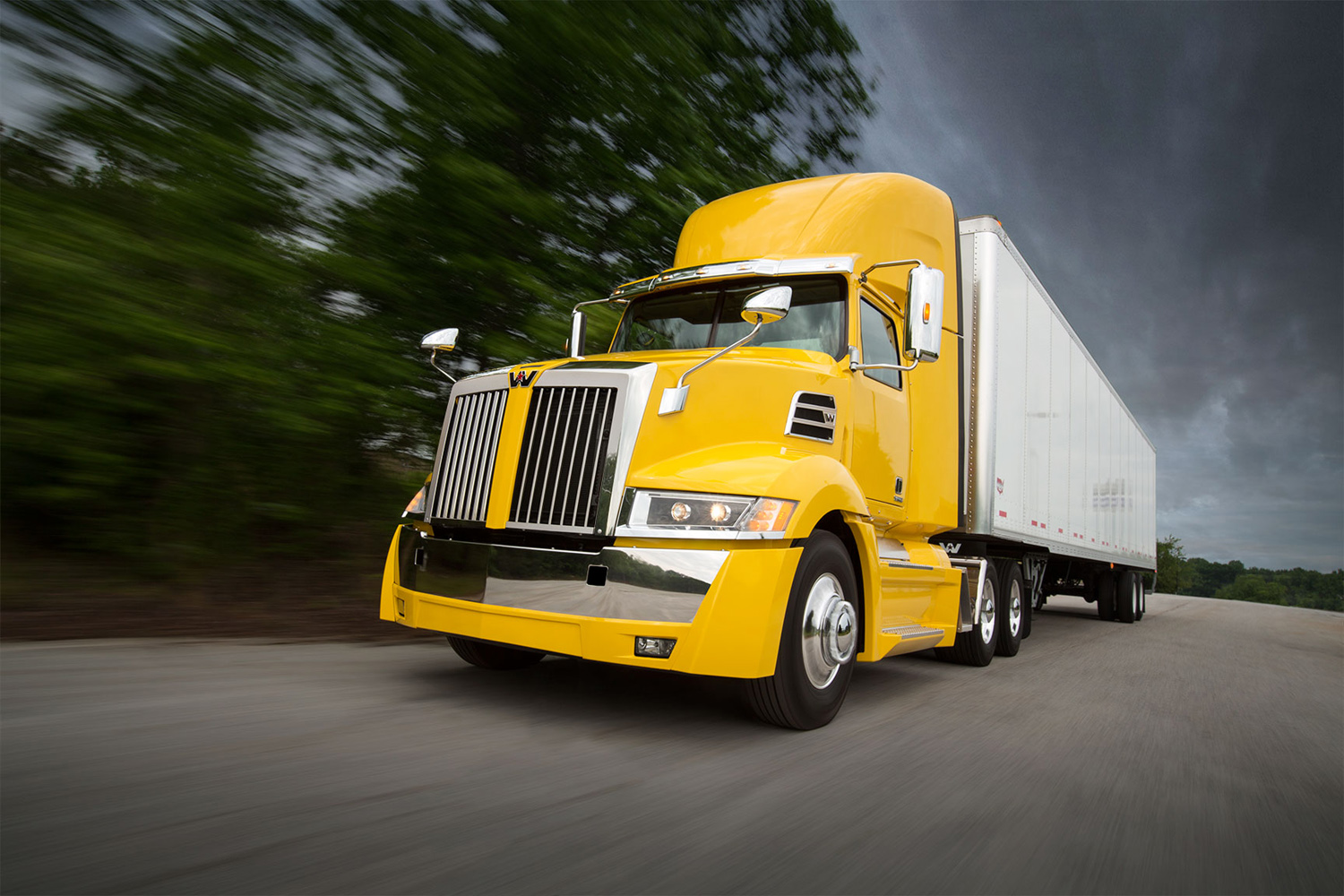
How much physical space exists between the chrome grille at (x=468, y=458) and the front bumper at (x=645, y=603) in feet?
1.41

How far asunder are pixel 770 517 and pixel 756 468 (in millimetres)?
307

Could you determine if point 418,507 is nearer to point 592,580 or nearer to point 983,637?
point 592,580

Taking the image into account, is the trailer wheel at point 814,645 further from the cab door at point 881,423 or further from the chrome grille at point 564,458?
the chrome grille at point 564,458

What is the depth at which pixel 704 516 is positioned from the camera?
4219 mm

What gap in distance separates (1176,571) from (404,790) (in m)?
90.0

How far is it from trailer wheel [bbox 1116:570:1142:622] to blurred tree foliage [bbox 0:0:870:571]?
39.3 ft

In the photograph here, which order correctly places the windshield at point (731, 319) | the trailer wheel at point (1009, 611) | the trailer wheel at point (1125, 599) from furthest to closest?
1. the trailer wheel at point (1125, 599)
2. the trailer wheel at point (1009, 611)
3. the windshield at point (731, 319)

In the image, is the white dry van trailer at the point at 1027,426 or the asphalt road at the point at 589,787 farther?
the white dry van trailer at the point at 1027,426

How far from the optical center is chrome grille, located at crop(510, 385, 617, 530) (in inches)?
174

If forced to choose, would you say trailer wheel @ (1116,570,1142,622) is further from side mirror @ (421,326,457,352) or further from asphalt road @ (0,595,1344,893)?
side mirror @ (421,326,457,352)

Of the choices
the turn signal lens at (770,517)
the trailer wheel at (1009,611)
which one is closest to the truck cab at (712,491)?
the turn signal lens at (770,517)

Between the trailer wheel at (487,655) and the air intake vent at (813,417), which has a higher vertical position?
the air intake vent at (813,417)

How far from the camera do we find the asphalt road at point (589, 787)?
2611mm

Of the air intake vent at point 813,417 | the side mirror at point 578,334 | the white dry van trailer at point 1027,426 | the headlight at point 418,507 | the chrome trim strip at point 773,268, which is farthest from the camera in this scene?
the white dry van trailer at point 1027,426
